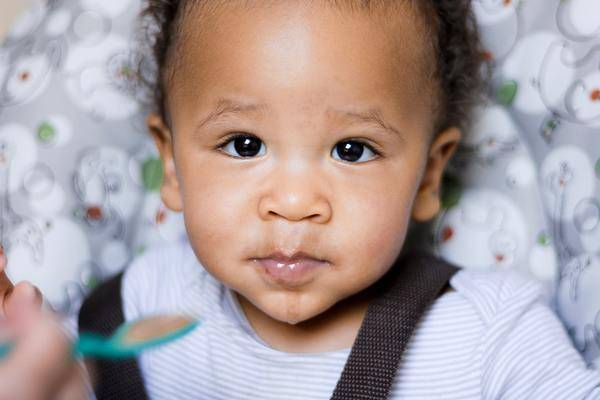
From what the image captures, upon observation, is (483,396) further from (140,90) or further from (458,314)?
(140,90)

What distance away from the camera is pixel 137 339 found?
0.56 metres

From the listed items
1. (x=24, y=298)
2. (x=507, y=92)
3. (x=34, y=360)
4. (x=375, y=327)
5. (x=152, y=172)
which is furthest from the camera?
(x=152, y=172)

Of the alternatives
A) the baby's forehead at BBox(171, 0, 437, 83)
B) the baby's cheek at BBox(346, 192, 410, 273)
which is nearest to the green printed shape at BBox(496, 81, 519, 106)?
the baby's forehead at BBox(171, 0, 437, 83)

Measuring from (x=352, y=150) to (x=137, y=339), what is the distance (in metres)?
0.33

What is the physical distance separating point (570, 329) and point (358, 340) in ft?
0.85

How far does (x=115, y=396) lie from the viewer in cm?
91

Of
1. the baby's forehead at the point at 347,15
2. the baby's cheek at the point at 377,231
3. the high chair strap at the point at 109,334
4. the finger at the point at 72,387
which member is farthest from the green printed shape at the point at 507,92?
the finger at the point at 72,387

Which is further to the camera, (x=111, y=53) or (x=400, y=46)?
(x=111, y=53)

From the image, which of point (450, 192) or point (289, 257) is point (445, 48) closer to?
point (450, 192)

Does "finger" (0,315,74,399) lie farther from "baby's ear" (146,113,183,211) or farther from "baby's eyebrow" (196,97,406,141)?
"baby's ear" (146,113,183,211)

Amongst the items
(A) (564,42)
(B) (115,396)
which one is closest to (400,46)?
(A) (564,42)

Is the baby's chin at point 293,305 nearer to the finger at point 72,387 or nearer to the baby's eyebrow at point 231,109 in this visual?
the baby's eyebrow at point 231,109

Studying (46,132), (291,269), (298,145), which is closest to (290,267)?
(291,269)

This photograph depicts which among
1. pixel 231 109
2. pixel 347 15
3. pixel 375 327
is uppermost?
pixel 347 15
